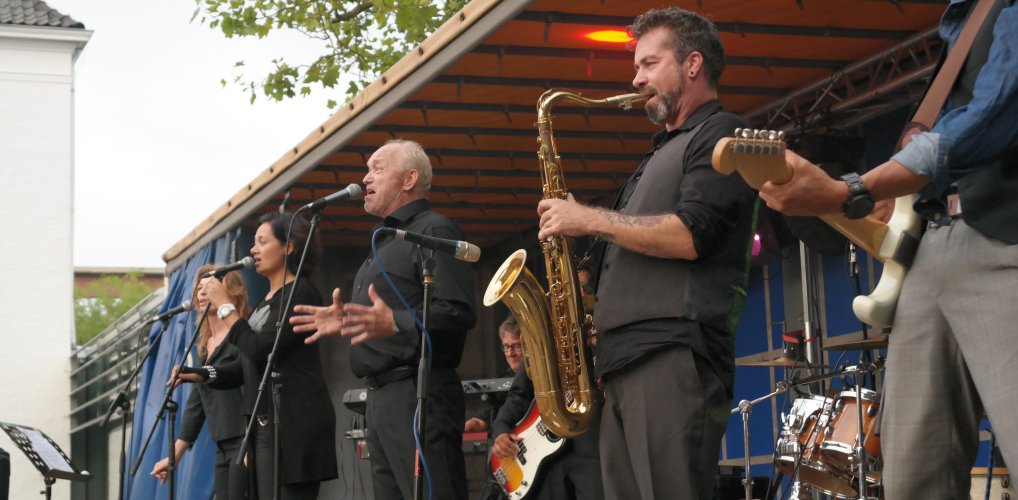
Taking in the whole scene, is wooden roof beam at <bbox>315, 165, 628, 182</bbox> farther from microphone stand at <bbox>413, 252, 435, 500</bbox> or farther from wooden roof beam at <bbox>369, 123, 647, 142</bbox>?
microphone stand at <bbox>413, 252, 435, 500</bbox>

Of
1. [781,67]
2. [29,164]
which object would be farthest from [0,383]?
[781,67]

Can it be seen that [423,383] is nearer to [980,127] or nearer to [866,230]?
[866,230]

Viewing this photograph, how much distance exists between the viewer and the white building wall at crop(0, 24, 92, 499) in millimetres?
22844

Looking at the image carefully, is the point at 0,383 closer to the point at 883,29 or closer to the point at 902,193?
the point at 883,29

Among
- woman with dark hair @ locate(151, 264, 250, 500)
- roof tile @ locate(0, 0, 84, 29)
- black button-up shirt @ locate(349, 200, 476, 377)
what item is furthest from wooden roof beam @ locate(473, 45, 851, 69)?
roof tile @ locate(0, 0, 84, 29)

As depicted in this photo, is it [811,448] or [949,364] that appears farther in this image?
[811,448]

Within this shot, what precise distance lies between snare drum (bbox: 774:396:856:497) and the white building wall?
18204 millimetres

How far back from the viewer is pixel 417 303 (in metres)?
5.06

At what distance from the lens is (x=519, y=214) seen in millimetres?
11203

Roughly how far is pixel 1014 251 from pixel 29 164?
23734 millimetres

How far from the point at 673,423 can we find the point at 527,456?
2612 mm

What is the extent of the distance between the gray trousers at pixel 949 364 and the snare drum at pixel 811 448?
3.87 metres

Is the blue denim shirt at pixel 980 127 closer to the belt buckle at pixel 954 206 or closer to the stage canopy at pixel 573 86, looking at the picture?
the belt buckle at pixel 954 206

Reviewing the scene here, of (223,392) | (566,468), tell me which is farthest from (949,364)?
(223,392)
